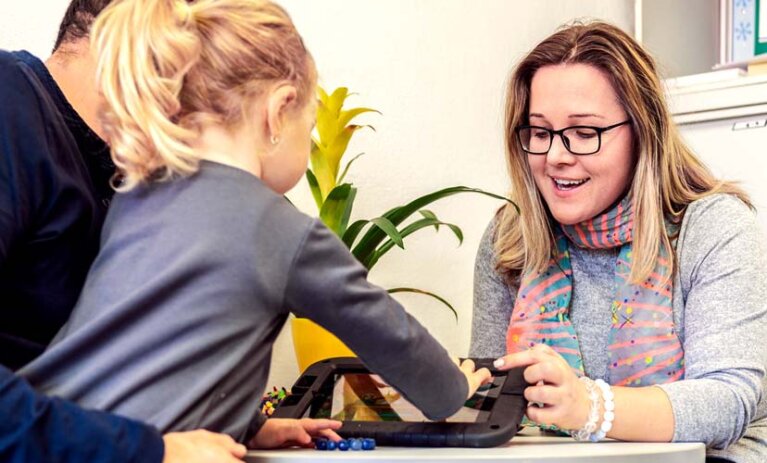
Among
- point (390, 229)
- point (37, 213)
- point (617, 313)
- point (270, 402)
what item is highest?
point (37, 213)

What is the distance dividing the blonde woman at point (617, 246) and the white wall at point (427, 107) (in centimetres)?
51

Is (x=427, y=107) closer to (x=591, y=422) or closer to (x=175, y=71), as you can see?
(x=591, y=422)

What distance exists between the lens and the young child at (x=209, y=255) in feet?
2.73

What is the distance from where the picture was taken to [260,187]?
90 cm

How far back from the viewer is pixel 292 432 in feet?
3.21

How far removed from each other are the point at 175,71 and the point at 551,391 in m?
0.54

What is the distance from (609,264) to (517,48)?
1131 millimetres

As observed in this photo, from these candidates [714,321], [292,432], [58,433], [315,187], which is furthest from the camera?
[315,187]

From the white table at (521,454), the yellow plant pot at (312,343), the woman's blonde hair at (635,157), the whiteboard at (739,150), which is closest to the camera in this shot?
the white table at (521,454)

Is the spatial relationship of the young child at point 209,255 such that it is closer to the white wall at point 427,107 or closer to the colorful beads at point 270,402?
the colorful beads at point 270,402

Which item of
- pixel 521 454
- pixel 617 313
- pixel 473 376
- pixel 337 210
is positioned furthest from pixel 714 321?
pixel 337 210

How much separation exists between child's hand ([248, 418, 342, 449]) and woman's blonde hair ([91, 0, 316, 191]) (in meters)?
0.29

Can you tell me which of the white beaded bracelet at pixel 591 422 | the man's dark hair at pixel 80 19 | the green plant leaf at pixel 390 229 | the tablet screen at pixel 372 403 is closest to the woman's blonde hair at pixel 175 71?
the man's dark hair at pixel 80 19

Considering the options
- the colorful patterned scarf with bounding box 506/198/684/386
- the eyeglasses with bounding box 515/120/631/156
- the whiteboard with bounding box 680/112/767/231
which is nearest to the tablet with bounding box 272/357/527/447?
the colorful patterned scarf with bounding box 506/198/684/386
